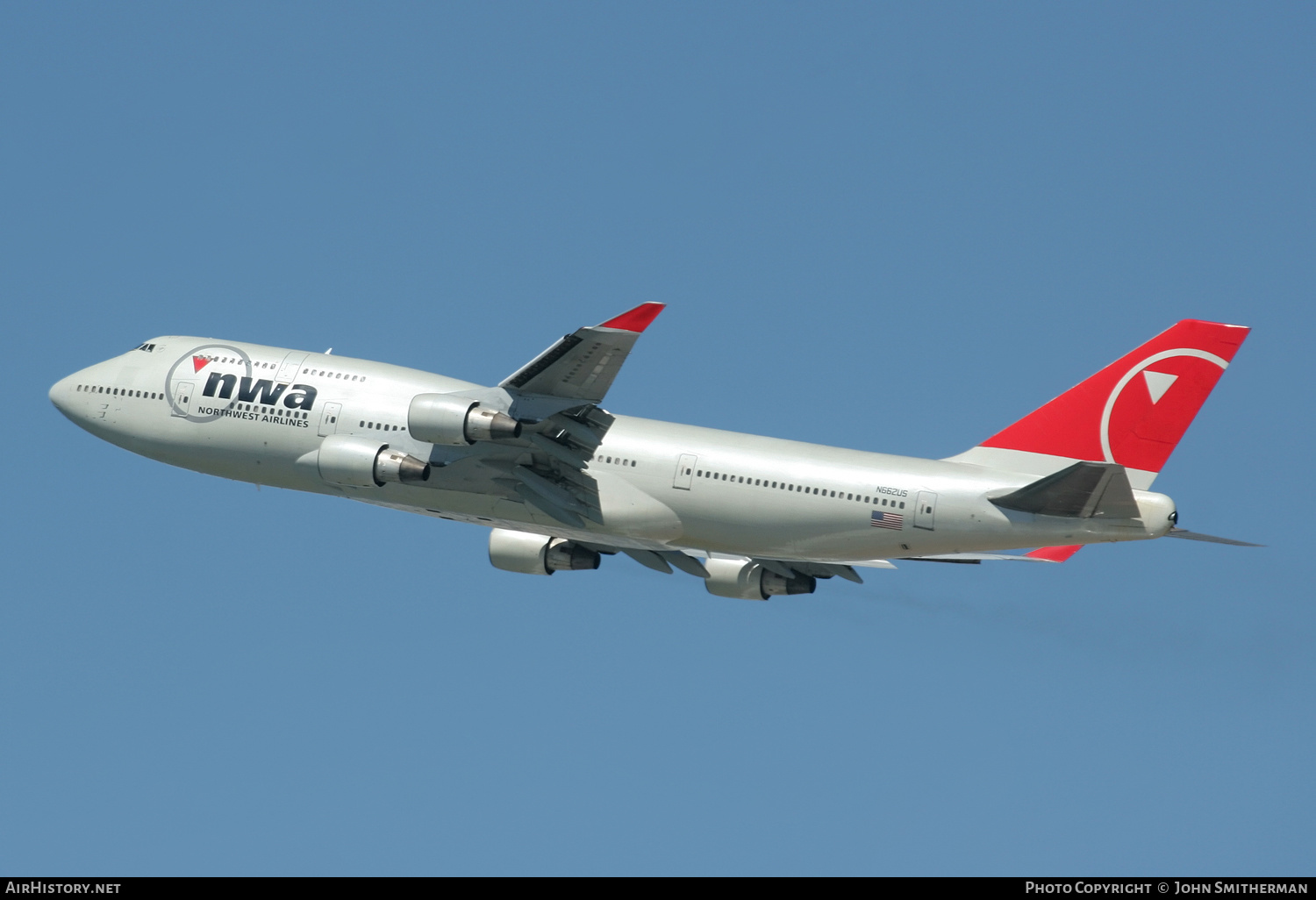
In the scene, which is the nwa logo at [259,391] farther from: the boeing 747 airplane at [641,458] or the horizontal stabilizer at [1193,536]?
the horizontal stabilizer at [1193,536]

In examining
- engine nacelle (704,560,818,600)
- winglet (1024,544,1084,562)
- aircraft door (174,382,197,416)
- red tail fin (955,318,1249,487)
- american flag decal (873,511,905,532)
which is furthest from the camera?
engine nacelle (704,560,818,600)

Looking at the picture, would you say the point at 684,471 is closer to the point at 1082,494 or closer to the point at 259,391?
the point at 1082,494

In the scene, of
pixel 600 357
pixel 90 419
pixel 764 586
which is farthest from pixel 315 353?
pixel 764 586

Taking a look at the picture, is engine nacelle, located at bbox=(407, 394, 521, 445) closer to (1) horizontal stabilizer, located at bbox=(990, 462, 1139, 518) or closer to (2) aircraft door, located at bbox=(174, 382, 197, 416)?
(2) aircraft door, located at bbox=(174, 382, 197, 416)

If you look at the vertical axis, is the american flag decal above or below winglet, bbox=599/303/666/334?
below

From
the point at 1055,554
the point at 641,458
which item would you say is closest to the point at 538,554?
the point at 641,458

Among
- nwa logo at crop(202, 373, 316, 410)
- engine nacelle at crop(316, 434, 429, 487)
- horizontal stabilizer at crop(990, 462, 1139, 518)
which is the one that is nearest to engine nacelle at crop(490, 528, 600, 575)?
engine nacelle at crop(316, 434, 429, 487)

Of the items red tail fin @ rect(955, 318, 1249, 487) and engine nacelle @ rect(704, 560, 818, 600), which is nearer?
red tail fin @ rect(955, 318, 1249, 487)

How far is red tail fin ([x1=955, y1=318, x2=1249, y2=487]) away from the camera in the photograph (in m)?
42.3

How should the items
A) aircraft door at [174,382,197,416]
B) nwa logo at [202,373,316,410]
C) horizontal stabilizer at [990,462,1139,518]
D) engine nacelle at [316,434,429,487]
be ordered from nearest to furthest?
horizontal stabilizer at [990,462,1139,518]
engine nacelle at [316,434,429,487]
nwa logo at [202,373,316,410]
aircraft door at [174,382,197,416]

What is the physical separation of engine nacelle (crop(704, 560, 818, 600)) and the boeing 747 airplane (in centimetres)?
111

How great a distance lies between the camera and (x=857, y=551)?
42500mm

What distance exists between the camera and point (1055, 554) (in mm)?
44000

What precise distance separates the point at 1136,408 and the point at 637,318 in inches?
556
